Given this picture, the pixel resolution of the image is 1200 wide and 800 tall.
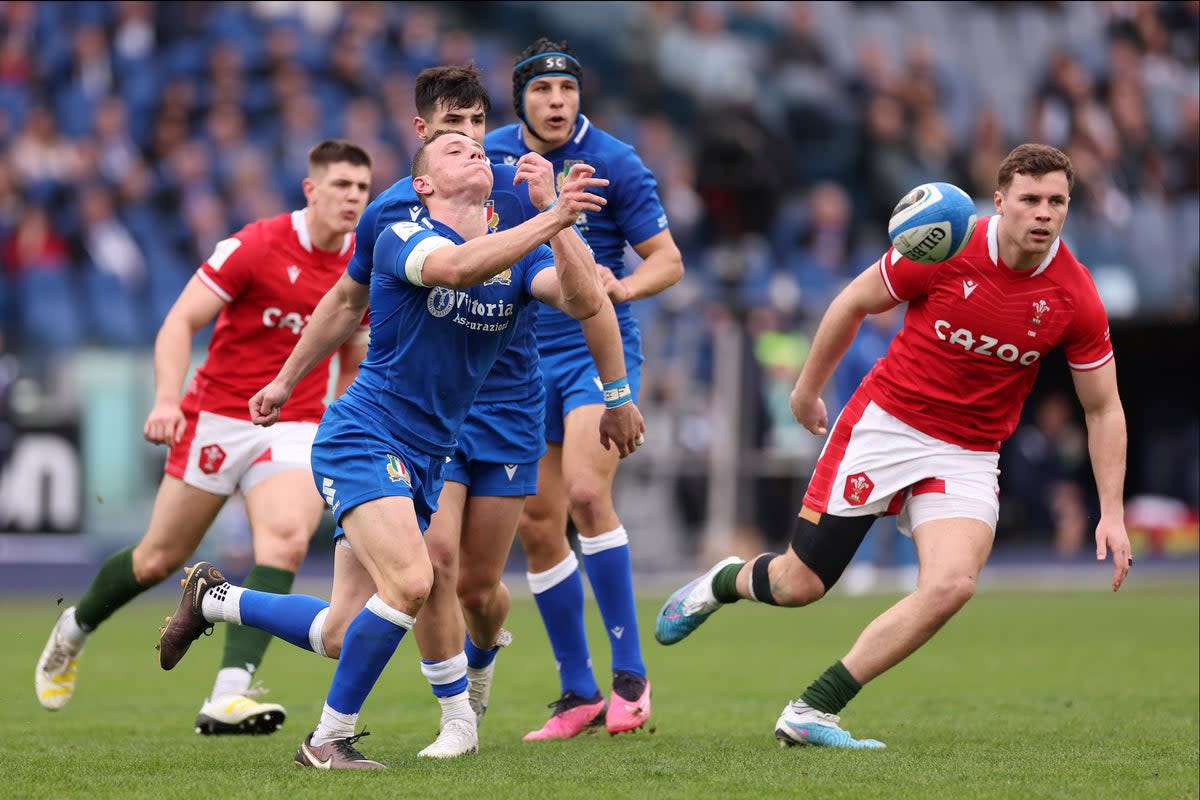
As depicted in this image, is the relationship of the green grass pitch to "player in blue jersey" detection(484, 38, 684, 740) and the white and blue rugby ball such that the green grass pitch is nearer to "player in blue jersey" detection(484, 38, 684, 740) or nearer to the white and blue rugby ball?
"player in blue jersey" detection(484, 38, 684, 740)

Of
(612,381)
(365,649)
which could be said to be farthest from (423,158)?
(365,649)

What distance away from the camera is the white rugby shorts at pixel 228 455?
7879 millimetres

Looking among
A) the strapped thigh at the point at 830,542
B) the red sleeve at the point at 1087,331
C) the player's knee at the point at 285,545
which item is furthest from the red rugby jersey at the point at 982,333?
the player's knee at the point at 285,545

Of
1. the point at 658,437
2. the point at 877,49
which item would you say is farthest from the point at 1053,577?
the point at 877,49

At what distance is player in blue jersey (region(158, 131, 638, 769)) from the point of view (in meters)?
5.88

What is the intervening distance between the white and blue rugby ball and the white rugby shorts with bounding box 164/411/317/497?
3.21m

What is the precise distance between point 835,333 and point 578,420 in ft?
4.63

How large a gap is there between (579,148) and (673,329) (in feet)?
35.5

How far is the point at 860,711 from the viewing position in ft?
26.8

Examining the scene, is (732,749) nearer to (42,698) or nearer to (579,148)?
(579,148)

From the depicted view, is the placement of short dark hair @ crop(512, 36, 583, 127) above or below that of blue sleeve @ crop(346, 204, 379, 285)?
above

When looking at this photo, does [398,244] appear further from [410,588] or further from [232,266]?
[232,266]

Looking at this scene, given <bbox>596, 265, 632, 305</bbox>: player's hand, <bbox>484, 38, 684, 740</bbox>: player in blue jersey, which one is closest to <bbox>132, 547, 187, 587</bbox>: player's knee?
<bbox>484, 38, 684, 740</bbox>: player in blue jersey

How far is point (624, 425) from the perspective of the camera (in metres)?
6.23
